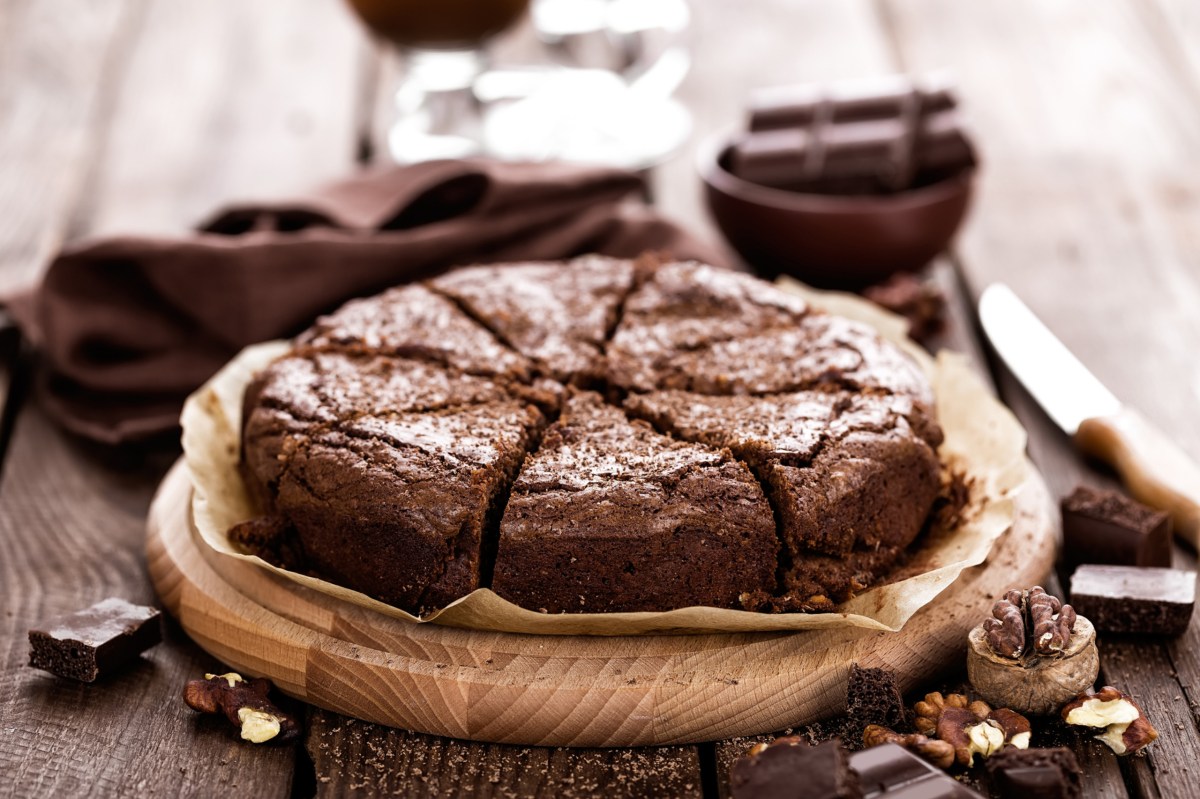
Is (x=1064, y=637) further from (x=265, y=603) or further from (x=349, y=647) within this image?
(x=265, y=603)

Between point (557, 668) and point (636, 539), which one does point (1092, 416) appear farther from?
point (557, 668)

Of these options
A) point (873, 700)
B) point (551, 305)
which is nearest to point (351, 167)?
point (551, 305)

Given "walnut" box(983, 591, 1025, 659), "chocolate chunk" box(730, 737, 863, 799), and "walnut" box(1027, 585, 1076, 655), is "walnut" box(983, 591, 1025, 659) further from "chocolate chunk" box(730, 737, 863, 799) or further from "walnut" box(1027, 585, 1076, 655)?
"chocolate chunk" box(730, 737, 863, 799)

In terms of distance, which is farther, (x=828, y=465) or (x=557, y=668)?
(x=828, y=465)

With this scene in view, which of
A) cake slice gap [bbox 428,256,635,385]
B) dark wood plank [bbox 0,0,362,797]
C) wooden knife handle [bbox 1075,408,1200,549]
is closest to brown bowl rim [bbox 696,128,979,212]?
cake slice gap [bbox 428,256,635,385]

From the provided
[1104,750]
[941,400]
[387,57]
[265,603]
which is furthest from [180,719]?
[387,57]

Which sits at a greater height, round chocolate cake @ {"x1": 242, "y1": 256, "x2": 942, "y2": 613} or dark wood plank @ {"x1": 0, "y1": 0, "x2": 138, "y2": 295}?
round chocolate cake @ {"x1": 242, "y1": 256, "x2": 942, "y2": 613}

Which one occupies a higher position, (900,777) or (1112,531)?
(900,777)

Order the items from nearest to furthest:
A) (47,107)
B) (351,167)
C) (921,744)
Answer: (921,744) < (351,167) < (47,107)

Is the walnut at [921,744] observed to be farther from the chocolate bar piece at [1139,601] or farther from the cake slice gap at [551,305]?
the cake slice gap at [551,305]
